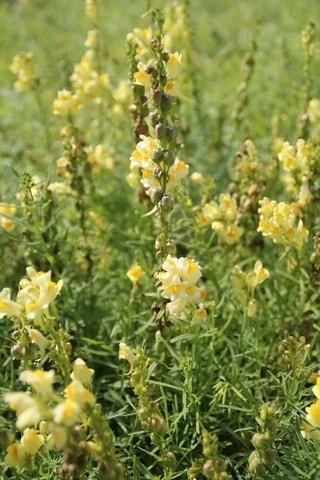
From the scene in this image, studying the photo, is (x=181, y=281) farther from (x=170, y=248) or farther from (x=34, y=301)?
(x=34, y=301)

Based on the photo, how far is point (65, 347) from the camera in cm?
213

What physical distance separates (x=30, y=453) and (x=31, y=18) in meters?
6.31

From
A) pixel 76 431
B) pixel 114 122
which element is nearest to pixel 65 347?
pixel 76 431

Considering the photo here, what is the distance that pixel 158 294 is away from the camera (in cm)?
249

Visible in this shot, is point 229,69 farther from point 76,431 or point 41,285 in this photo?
point 76,431

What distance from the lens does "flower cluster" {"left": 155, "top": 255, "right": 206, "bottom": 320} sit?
224 cm

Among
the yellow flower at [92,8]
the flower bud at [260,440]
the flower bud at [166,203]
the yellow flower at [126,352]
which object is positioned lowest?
the yellow flower at [126,352]

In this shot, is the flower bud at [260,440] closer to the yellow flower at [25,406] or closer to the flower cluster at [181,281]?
the flower cluster at [181,281]

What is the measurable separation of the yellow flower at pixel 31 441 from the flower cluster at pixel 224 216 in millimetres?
1159

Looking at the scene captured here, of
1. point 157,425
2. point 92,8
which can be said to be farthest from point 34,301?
point 92,8

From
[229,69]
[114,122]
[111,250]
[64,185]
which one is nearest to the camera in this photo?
[64,185]

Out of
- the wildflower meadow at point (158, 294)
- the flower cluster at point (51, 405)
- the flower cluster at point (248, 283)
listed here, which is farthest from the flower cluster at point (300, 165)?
the flower cluster at point (51, 405)

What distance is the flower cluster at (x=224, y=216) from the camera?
2.90 meters

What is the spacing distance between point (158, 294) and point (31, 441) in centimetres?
68
